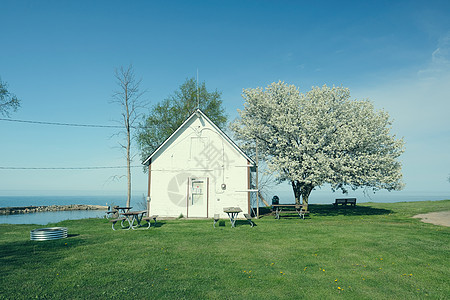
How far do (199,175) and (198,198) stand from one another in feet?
5.32

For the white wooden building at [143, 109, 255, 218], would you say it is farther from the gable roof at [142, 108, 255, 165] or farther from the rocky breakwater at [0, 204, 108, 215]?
the rocky breakwater at [0, 204, 108, 215]

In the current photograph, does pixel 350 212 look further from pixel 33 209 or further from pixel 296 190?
pixel 33 209

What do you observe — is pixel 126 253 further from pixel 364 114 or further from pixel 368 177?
pixel 364 114

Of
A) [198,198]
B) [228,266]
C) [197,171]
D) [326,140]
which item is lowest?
[228,266]

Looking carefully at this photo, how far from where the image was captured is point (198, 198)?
20.2m

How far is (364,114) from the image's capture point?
76.2 feet

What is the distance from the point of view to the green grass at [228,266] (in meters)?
6.37

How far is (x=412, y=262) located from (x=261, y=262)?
183 inches

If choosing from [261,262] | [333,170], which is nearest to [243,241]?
[261,262]

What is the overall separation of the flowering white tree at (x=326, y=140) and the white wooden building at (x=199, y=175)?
3.92 m

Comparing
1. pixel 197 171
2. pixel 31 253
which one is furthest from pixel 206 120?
pixel 31 253

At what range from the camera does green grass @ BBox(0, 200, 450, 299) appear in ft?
20.9

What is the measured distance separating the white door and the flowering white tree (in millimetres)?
5758

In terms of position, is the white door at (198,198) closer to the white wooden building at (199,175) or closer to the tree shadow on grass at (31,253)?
the white wooden building at (199,175)
